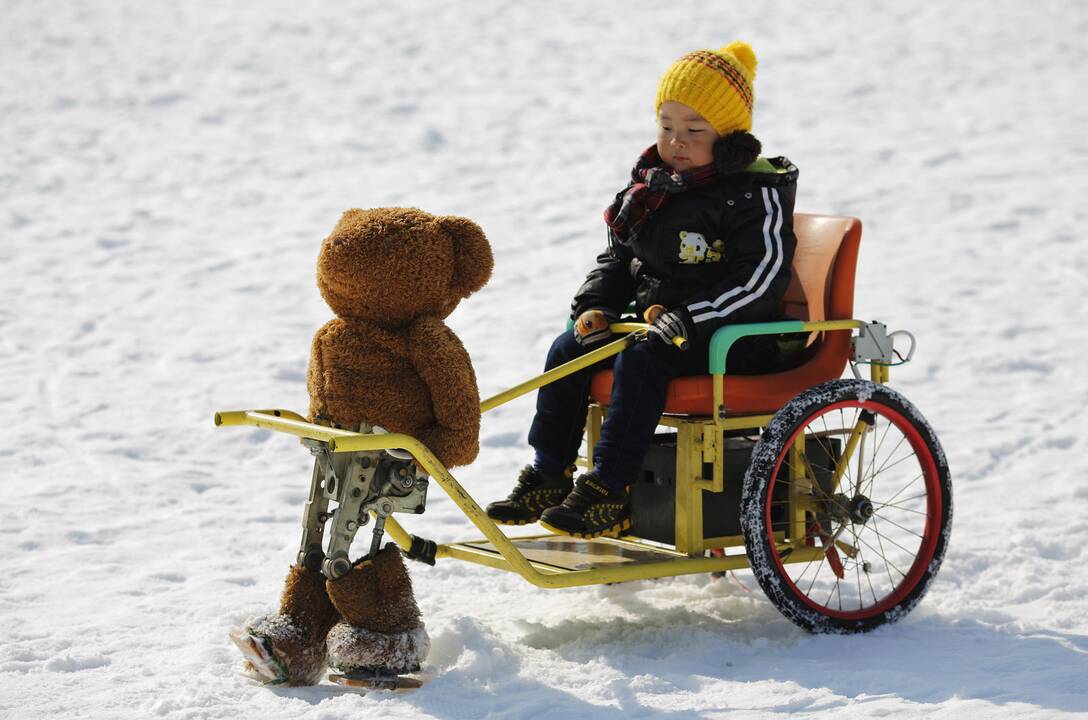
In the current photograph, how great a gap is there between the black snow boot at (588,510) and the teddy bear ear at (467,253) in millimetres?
708

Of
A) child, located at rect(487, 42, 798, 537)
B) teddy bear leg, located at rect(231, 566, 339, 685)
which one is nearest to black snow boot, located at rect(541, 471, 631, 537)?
child, located at rect(487, 42, 798, 537)

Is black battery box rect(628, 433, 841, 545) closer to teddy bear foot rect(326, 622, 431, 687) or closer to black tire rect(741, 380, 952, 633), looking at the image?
black tire rect(741, 380, 952, 633)

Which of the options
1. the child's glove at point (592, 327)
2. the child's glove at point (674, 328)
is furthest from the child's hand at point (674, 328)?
the child's glove at point (592, 327)

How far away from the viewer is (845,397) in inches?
162

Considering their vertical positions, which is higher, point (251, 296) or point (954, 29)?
point (954, 29)

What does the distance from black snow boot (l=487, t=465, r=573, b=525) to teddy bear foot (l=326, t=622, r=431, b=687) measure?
63 centimetres

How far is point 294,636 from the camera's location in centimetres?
370

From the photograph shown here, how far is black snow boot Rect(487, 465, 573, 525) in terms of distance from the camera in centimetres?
425

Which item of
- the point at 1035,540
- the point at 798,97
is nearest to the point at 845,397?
the point at 1035,540

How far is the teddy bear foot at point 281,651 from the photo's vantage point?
12.0ft

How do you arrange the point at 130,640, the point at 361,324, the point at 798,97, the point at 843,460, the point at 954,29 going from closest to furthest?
the point at 361,324, the point at 130,640, the point at 843,460, the point at 798,97, the point at 954,29

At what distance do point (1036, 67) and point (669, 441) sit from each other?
10.5 meters

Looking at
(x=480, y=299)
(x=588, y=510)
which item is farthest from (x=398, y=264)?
(x=480, y=299)

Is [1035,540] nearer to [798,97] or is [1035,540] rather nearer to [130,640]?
[130,640]
